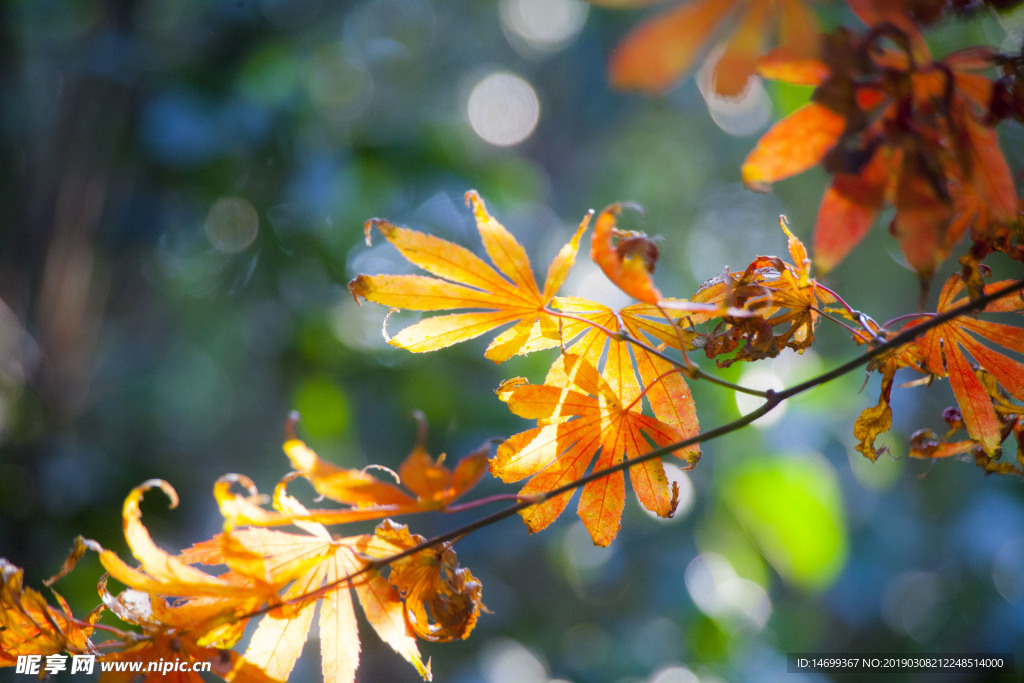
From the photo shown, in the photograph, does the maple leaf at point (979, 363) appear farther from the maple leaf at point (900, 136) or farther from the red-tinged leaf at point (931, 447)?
the maple leaf at point (900, 136)

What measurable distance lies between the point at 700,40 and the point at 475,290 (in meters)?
0.16

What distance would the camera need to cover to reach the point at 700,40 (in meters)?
0.23

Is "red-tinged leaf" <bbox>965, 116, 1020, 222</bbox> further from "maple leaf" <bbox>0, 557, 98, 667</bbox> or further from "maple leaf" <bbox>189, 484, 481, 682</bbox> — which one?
A: "maple leaf" <bbox>0, 557, 98, 667</bbox>

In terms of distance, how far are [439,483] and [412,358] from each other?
1.68 m

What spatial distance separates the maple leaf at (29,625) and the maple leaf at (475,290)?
7.9 inches

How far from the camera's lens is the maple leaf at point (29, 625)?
280 mm

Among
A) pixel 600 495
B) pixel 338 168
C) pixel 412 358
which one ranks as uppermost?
pixel 338 168

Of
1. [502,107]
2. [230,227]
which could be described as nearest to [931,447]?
[230,227]

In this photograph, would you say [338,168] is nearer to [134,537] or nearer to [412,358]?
[412,358]

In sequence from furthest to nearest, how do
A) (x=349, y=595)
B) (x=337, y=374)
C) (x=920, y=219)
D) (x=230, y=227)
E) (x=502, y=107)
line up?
1. (x=502, y=107)
2. (x=230, y=227)
3. (x=337, y=374)
4. (x=349, y=595)
5. (x=920, y=219)

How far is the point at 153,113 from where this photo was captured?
1.56 m

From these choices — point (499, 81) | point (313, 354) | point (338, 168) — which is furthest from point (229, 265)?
point (499, 81)

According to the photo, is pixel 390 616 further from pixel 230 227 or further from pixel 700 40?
pixel 230 227

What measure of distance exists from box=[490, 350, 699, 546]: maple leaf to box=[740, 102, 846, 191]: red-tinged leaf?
0.12m
